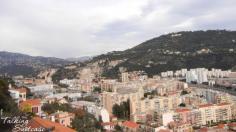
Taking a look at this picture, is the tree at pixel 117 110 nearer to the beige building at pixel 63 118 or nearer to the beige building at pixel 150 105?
the beige building at pixel 150 105

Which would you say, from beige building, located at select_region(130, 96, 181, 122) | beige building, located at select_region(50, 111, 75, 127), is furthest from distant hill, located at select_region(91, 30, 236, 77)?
beige building, located at select_region(50, 111, 75, 127)

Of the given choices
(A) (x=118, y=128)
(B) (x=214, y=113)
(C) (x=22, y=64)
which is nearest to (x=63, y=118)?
(A) (x=118, y=128)

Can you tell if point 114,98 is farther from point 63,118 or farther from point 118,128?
point 63,118

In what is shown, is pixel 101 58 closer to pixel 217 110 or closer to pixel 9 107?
pixel 217 110

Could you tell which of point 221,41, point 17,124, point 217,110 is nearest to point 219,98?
point 217,110

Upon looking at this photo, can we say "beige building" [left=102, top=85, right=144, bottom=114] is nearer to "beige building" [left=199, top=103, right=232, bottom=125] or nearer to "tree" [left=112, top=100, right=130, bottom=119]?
"tree" [left=112, top=100, right=130, bottom=119]

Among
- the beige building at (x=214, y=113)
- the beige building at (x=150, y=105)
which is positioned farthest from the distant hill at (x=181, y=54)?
the beige building at (x=214, y=113)
